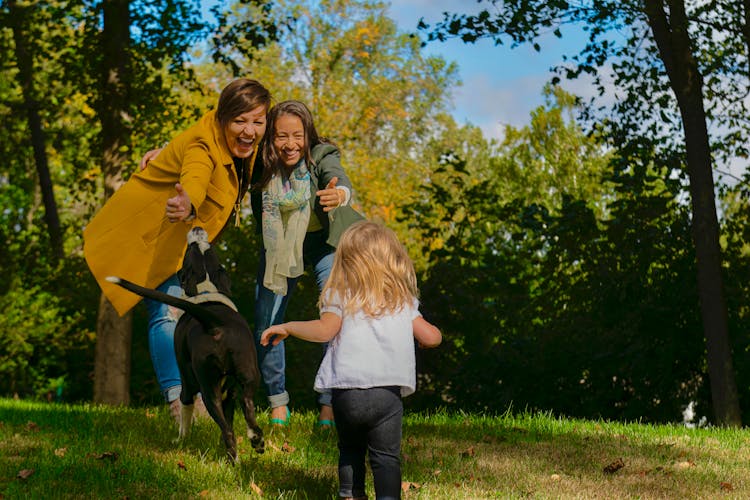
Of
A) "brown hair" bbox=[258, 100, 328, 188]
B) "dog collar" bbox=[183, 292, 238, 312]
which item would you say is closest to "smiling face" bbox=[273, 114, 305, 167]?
"brown hair" bbox=[258, 100, 328, 188]

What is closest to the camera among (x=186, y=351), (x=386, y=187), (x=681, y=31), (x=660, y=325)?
(x=186, y=351)

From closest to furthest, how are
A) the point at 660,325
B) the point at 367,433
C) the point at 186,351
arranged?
the point at 367,433 < the point at 186,351 < the point at 660,325

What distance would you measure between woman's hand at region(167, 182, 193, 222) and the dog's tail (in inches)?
26.4

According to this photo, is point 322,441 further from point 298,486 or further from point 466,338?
point 466,338

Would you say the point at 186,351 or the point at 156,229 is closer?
the point at 186,351

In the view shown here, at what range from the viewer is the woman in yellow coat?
531 centimetres

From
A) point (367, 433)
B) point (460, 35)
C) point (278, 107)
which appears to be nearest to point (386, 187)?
point (460, 35)

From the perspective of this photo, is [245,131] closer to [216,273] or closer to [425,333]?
[216,273]

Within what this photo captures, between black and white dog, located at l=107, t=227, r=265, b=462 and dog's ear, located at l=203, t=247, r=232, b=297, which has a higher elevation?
dog's ear, located at l=203, t=247, r=232, b=297

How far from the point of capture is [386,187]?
103ft

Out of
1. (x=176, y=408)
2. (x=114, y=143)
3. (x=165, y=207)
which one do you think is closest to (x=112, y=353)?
(x=114, y=143)

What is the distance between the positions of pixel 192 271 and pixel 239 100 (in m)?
1.15

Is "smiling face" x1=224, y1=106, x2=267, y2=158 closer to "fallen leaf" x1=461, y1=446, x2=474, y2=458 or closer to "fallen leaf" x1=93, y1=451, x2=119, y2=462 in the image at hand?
"fallen leaf" x1=93, y1=451, x2=119, y2=462

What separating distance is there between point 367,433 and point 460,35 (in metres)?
7.11
